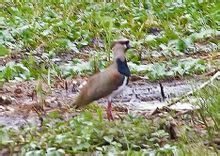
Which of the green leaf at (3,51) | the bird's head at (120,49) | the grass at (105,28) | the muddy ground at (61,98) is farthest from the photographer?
the grass at (105,28)

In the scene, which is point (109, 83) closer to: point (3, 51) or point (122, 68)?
point (122, 68)

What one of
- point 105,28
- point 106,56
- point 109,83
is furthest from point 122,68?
point 105,28

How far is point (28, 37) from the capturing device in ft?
34.0

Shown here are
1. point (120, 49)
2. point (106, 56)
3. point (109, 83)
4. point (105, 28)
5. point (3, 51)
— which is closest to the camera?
point (109, 83)

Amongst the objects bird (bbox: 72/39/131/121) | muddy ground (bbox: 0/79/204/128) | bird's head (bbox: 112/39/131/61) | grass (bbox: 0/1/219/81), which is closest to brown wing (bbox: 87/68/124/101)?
bird (bbox: 72/39/131/121)

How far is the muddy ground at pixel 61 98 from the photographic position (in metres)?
7.08

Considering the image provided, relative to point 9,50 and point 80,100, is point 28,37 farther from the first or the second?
point 80,100

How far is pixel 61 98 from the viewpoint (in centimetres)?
776

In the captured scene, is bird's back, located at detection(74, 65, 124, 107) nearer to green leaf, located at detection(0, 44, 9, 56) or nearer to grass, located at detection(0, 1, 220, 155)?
grass, located at detection(0, 1, 220, 155)

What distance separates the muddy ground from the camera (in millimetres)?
7078

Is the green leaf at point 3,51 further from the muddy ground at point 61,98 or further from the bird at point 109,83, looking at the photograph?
the bird at point 109,83

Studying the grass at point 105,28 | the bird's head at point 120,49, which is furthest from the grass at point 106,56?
the bird's head at point 120,49

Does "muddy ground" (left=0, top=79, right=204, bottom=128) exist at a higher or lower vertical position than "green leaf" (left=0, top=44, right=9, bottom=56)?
lower

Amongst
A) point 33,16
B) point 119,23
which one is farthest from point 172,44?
point 33,16
